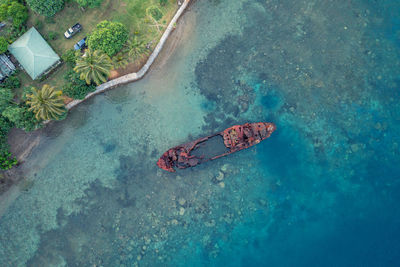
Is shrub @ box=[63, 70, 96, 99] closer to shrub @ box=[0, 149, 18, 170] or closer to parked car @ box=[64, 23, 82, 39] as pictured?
parked car @ box=[64, 23, 82, 39]

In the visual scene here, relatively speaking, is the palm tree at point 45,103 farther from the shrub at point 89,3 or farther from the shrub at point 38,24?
the shrub at point 89,3

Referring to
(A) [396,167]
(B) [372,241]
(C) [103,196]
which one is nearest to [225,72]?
(C) [103,196]

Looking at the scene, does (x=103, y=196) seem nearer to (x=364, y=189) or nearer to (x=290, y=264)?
(x=290, y=264)

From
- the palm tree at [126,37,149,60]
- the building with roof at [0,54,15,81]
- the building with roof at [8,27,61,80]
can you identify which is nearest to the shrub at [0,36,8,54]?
the building with roof at [8,27,61,80]

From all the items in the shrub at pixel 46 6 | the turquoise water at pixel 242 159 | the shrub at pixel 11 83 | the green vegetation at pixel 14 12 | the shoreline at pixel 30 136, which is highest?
the green vegetation at pixel 14 12

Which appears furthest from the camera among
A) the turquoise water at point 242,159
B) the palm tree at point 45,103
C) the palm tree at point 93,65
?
the turquoise water at point 242,159

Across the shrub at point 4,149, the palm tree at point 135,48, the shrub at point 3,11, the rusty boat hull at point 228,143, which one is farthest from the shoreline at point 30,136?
the shrub at point 3,11

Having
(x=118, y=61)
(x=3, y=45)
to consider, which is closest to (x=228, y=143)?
(x=118, y=61)
